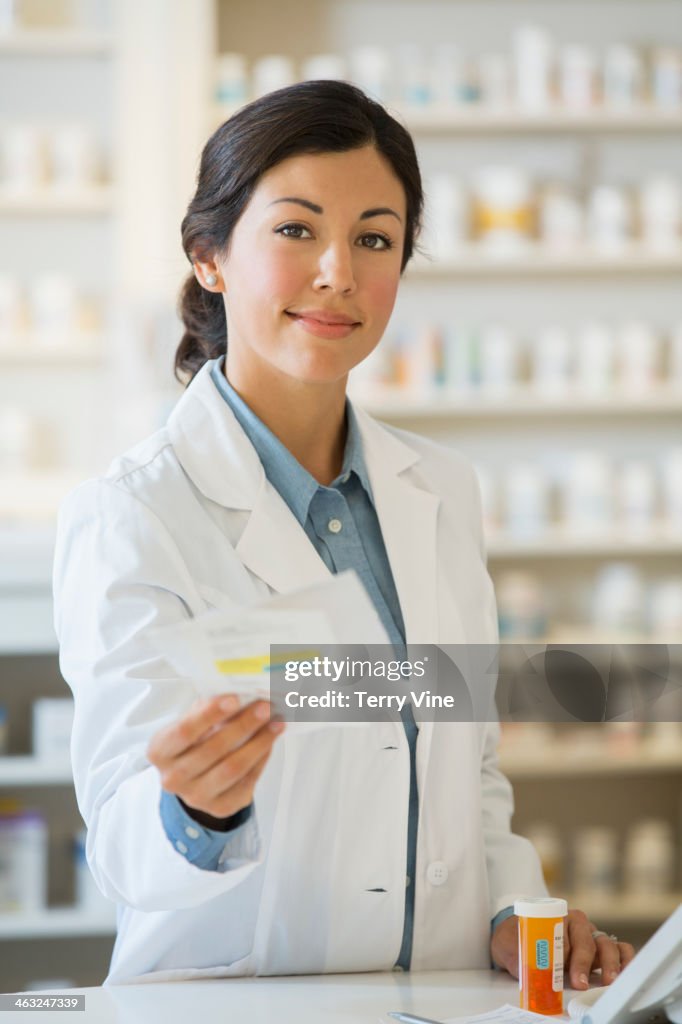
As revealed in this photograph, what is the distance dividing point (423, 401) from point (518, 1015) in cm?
264

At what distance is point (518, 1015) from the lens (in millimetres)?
1160

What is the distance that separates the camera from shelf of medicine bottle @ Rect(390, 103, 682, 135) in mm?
3705

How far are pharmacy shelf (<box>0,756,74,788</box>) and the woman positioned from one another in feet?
5.19

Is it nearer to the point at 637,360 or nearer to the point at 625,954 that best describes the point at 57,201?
the point at 637,360

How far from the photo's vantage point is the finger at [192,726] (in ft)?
3.20

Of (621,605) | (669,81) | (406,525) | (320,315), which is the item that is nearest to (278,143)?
(320,315)

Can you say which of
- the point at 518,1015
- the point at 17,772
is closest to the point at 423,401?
the point at 17,772

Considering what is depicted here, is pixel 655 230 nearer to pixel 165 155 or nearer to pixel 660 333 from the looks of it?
pixel 660 333

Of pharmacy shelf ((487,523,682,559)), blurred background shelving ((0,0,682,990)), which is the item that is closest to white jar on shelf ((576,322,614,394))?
blurred background shelving ((0,0,682,990))

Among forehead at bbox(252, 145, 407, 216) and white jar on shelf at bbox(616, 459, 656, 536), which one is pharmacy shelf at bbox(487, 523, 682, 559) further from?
forehead at bbox(252, 145, 407, 216)

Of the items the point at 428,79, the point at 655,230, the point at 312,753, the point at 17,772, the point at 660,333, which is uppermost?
the point at 428,79

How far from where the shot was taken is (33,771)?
9.68ft

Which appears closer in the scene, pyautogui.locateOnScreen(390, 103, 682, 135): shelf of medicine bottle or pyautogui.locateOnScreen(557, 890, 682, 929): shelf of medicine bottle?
pyautogui.locateOnScreen(557, 890, 682, 929): shelf of medicine bottle
